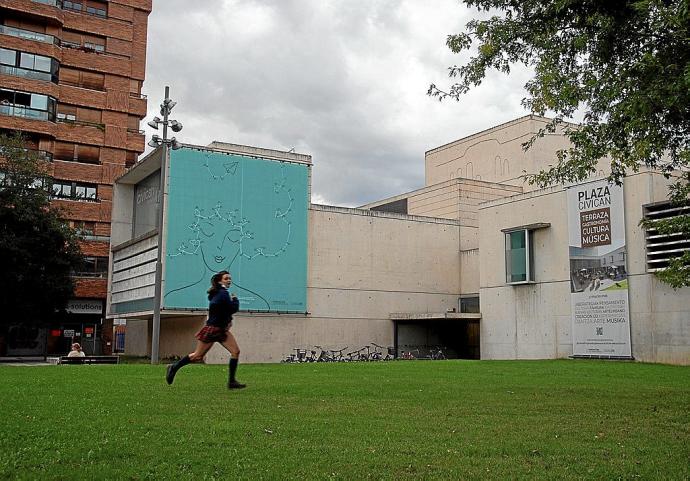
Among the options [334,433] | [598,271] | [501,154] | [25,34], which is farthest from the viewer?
[25,34]

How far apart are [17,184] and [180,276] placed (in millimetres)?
11451

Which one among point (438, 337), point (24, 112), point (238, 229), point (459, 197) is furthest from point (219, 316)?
point (24, 112)

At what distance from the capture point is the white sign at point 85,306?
5491 centimetres

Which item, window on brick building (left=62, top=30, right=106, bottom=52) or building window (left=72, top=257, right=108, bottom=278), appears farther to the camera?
window on brick building (left=62, top=30, right=106, bottom=52)

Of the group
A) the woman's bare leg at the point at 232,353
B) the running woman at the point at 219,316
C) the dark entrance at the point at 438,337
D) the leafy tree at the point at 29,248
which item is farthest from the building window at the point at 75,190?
the running woman at the point at 219,316

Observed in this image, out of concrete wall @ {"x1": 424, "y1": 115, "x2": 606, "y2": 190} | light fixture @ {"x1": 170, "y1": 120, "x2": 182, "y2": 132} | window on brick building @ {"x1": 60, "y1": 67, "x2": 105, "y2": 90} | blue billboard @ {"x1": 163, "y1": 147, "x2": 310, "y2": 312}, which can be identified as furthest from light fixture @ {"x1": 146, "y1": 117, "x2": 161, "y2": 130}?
window on brick building @ {"x1": 60, "y1": 67, "x2": 105, "y2": 90}

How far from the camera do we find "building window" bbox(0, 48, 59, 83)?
175 feet

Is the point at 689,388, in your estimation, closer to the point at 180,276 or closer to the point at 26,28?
the point at 180,276

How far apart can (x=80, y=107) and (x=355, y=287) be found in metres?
30.6

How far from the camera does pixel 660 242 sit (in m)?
28.9

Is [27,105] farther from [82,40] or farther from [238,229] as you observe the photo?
[238,229]

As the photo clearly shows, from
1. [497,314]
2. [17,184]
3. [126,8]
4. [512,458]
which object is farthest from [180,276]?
[126,8]

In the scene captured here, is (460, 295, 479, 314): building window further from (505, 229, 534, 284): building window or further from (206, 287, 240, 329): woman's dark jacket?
(206, 287, 240, 329): woman's dark jacket

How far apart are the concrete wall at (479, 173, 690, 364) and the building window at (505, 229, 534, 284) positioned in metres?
0.36
